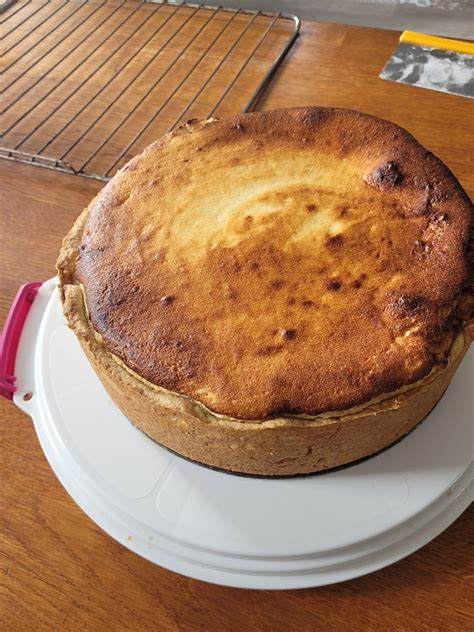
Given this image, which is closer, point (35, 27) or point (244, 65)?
point (244, 65)

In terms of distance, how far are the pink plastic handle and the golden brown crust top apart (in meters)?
0.20

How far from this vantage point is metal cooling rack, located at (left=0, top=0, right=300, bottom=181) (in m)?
1.25

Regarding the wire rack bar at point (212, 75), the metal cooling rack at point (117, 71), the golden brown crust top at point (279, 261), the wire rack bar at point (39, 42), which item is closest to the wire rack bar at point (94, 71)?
the metal cooling rack at point (117, 71)

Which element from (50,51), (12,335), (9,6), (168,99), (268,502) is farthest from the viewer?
(9,6)

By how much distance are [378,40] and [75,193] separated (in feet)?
2.59

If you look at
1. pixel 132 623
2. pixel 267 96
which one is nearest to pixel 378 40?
pixel 267 96

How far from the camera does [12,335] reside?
0.82m

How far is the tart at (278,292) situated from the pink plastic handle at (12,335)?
18cm

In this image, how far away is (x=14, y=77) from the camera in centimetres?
143

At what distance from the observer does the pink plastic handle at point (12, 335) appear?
78 centimetres

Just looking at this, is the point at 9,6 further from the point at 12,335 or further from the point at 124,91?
the point at 12,335

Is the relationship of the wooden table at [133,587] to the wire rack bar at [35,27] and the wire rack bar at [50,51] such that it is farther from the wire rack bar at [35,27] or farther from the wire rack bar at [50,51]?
the wire rack bar at [35,27]

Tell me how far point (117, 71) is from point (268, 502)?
1.15m

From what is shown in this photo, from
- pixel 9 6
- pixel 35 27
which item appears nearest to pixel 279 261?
pixel 35 27
